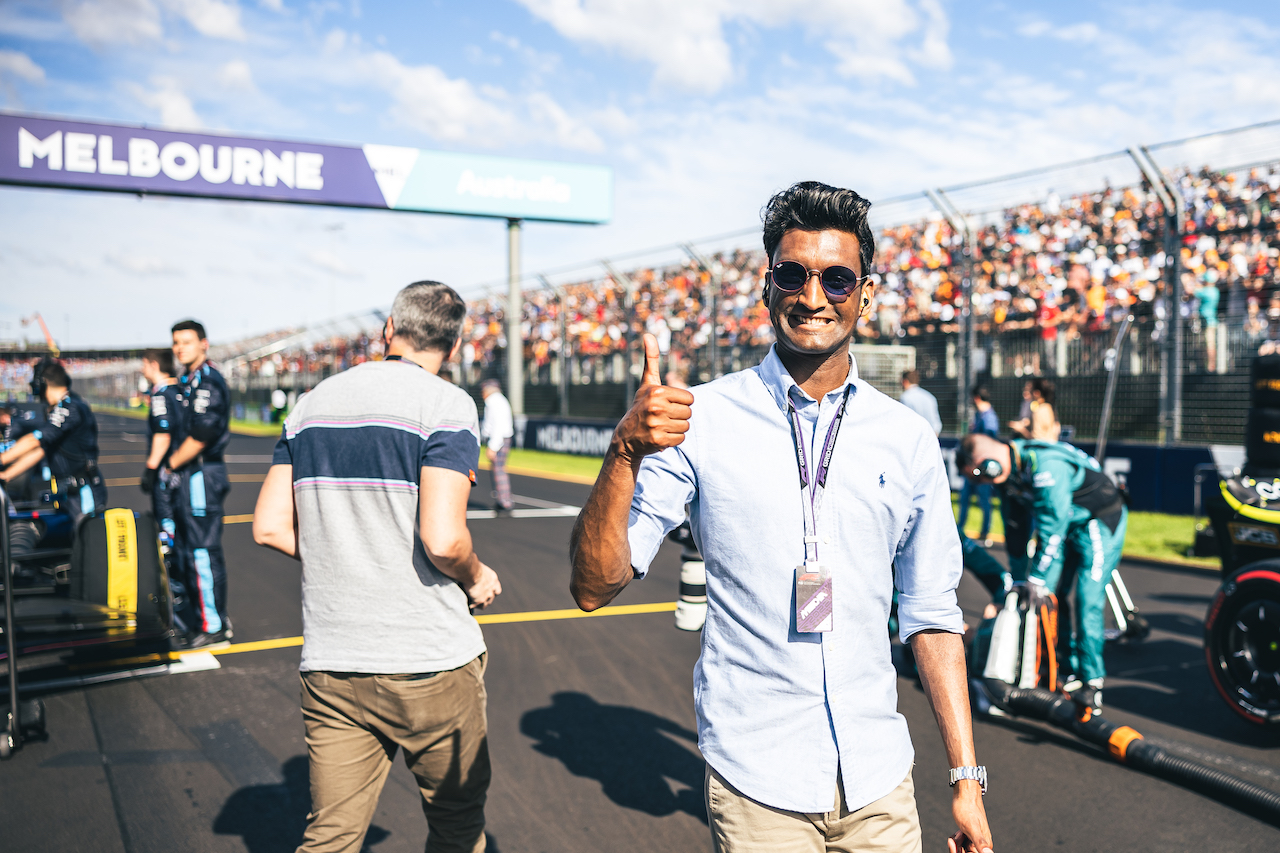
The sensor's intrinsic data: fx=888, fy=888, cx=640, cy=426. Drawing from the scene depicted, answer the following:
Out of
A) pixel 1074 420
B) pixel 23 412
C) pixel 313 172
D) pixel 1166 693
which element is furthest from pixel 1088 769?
pixel 313 172

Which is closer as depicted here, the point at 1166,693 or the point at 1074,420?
the point at 1166,693

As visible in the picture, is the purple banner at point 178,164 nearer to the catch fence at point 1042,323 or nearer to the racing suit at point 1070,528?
the catch fence at point 1042,323

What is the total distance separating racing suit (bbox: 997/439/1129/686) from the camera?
15.1 ft

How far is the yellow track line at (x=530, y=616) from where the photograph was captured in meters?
5.96

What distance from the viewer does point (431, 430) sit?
7.95 feet

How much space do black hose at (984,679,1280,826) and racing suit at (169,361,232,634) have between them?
190 inches

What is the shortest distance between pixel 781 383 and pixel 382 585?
4.14 ft

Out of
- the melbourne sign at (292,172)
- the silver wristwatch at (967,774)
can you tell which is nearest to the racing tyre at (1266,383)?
the silver wristwatch at (967,774)

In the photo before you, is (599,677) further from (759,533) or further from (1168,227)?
(1168,227)

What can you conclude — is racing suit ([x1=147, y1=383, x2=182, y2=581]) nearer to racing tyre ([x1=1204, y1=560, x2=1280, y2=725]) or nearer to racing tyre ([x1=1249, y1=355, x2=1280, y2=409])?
racing tyre ([x1=1204, y1=560, x2=1280, y2=725])

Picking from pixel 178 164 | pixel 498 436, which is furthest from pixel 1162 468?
pixel 178 164

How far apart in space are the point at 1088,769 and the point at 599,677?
266cm

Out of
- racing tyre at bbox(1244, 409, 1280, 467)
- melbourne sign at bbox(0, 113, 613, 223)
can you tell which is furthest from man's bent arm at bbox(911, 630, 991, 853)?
melbourne sign at bbox(0, 113, 613, 223)

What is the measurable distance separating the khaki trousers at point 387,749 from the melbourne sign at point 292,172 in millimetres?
22318
